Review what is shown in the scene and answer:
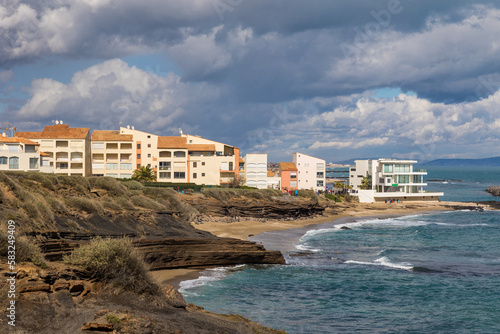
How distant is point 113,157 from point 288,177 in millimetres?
40912

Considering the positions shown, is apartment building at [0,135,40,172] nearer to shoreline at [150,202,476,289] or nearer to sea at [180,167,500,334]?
shoreline at [150,202,476,289]

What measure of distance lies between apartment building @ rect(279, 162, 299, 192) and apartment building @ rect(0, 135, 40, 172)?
57.8m

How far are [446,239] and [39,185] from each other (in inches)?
1629

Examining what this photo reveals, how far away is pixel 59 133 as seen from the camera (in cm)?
8456

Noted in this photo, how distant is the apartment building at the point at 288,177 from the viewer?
352 feet

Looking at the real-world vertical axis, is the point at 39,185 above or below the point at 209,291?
above

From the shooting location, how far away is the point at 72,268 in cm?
1454

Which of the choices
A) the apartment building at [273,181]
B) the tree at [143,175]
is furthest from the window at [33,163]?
the apartment building at [273,181]

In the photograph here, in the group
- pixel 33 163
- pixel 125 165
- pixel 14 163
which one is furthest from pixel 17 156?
pixel 125 165

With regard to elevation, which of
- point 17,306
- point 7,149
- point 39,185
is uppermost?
point 7,149

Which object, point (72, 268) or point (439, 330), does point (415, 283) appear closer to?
point (439, 330)

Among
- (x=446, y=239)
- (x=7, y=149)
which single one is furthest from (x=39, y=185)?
(x=446, y=239)

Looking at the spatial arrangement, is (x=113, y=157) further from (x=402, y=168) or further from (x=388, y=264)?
(x=402, y=168)

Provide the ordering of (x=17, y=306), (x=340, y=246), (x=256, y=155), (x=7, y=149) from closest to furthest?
(x=17, y=306) → (x=340, y=246) → (x=7, y=149) → (x=256, y=155)
